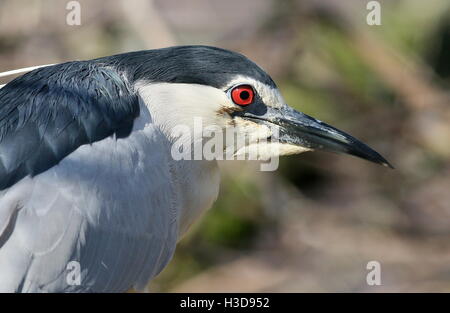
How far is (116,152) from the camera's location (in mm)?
2525

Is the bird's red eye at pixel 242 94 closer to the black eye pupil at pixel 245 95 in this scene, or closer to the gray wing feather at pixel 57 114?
the black eye pupil at pixel 245 95

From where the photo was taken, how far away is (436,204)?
5.57 metres

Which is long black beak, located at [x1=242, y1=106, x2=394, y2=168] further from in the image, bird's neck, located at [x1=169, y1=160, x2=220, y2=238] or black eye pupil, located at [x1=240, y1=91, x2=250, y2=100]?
bird's neck, located at [x1=169, y1=160, x2=220, y2=238]

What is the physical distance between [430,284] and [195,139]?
2609mm

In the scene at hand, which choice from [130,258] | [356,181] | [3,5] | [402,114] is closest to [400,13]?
[402,114]

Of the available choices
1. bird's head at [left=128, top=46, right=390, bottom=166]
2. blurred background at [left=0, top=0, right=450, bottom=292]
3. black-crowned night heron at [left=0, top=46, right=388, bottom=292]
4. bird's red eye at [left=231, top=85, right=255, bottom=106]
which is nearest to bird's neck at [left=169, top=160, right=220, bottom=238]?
black-crowned night heron at [left=0, top=46, right=388, bottom=292]

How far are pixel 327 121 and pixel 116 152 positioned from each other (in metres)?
3.04

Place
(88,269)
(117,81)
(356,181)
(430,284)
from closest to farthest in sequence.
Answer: (88,269)
(117,81)
(430,284)
(356,181)

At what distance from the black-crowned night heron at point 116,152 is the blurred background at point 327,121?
2.10 m

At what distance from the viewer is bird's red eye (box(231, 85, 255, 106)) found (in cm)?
271

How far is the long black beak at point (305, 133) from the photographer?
278 cm

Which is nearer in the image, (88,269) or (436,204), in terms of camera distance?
(88,269)

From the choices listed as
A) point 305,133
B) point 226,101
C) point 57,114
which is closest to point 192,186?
point 226,101

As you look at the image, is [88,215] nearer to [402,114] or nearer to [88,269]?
[88,269]
